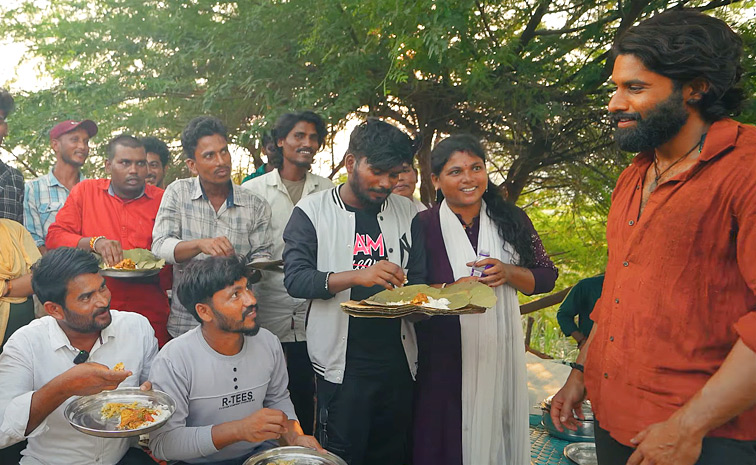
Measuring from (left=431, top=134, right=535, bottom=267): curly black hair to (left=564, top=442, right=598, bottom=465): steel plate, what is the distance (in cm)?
137

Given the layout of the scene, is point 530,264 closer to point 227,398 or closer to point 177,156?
point 227,398

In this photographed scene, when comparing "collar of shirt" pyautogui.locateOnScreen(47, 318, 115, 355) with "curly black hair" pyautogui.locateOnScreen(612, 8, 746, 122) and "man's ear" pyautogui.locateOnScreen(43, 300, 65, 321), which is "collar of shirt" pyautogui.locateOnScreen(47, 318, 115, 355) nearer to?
"man's ear" pyautogui.locateOnScreen(43, 300, 65, 321)

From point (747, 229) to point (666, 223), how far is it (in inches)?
9.1

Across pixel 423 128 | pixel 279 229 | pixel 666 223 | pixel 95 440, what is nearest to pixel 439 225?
pixel 279 229

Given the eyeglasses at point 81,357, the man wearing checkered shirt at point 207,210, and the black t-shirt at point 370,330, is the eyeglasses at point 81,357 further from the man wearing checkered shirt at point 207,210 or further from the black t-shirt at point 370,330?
the black t-shirt at point 370,330

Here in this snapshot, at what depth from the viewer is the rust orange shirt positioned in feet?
5.17

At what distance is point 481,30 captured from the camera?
170 inches

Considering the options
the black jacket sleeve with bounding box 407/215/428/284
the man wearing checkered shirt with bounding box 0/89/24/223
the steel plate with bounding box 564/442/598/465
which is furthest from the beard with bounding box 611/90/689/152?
the man wearing checkered shirt with bounding box 0/89/24/223

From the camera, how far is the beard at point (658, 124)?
68.0 inches

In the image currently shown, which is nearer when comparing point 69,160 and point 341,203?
point 341,203

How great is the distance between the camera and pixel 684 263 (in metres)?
1.65

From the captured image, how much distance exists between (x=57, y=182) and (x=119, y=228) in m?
0.84

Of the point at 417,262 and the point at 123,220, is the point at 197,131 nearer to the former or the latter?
the point at 123,220

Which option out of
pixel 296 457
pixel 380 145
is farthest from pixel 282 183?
pixel 296 457
